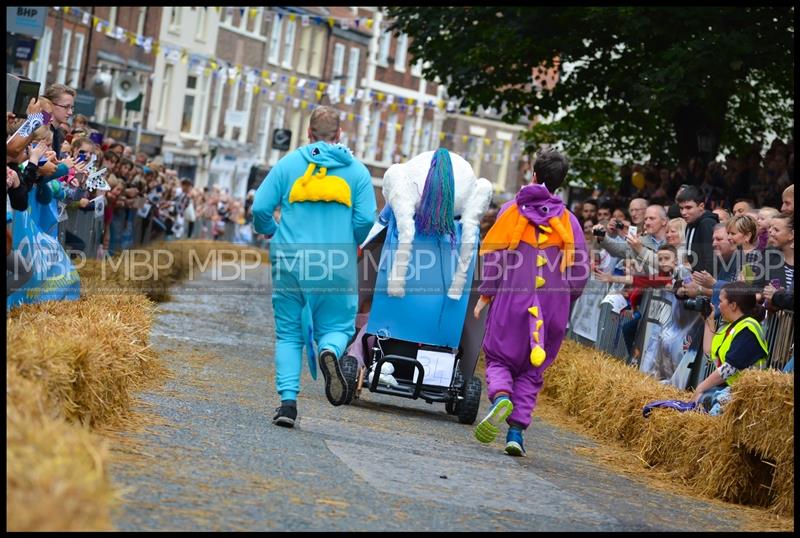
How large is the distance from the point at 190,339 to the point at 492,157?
6947cm

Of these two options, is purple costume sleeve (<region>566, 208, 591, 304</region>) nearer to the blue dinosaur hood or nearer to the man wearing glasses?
the blue dinosaur hood

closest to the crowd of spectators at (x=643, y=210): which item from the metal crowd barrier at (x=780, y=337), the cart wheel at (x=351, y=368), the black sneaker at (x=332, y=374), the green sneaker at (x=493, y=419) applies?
the metal crowd barrier at (x=780, y=337)

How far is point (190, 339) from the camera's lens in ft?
51.2

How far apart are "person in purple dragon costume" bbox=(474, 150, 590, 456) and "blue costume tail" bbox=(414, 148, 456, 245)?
1.32 meters

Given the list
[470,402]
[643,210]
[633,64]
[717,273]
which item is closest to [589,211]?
[643,210]

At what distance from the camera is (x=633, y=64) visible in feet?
76.6

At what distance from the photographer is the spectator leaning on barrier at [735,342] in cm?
1080

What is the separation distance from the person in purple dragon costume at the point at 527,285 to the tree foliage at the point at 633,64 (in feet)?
35.9

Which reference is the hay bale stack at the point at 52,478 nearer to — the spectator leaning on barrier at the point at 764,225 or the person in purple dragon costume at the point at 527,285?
the person in purple dragon costume at the point at 527,285

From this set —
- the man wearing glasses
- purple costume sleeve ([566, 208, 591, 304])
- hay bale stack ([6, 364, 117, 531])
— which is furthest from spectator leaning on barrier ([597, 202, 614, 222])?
hay bale stack ([6, 364, 117, 531])

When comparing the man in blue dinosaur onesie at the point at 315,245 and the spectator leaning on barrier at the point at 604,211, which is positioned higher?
the spectator leaning on barrier at the point at 604,211

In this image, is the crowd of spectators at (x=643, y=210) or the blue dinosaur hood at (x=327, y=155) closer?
the blue dinosaur hood at (x=327, y=155)

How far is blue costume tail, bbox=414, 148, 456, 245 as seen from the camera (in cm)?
1152

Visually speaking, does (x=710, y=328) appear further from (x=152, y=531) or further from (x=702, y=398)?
(x=152, y=531)
